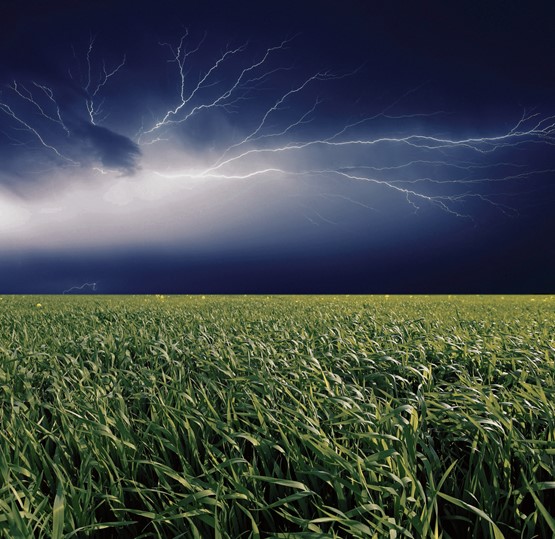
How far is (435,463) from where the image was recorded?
1.35m

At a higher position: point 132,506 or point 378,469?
point 378,469

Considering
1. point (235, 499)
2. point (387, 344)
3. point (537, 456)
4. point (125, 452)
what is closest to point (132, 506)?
point (125, 452)

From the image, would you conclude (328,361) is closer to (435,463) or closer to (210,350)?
(210,350)

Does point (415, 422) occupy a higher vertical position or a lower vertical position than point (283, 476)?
higher

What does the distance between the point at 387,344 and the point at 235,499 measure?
2644mm

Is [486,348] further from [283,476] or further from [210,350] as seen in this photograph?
[283,476]

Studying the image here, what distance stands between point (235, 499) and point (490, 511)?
0.78m

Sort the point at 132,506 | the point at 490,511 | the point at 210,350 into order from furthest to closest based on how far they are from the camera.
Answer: the point at 210,350, the point at 132,506, the point at 490,511

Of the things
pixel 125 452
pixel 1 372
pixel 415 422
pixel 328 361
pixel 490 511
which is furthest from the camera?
pixel 328 361

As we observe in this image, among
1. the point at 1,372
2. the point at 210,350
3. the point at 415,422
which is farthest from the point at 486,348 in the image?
the point at 1,372

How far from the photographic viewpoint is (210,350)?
120 inches

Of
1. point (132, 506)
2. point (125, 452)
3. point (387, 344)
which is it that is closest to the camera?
point (132, 506)

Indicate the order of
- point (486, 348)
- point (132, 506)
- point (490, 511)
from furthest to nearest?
point (486, 348)
point (132, 506)
point (490, 511)

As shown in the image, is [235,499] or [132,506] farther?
[132,506]
